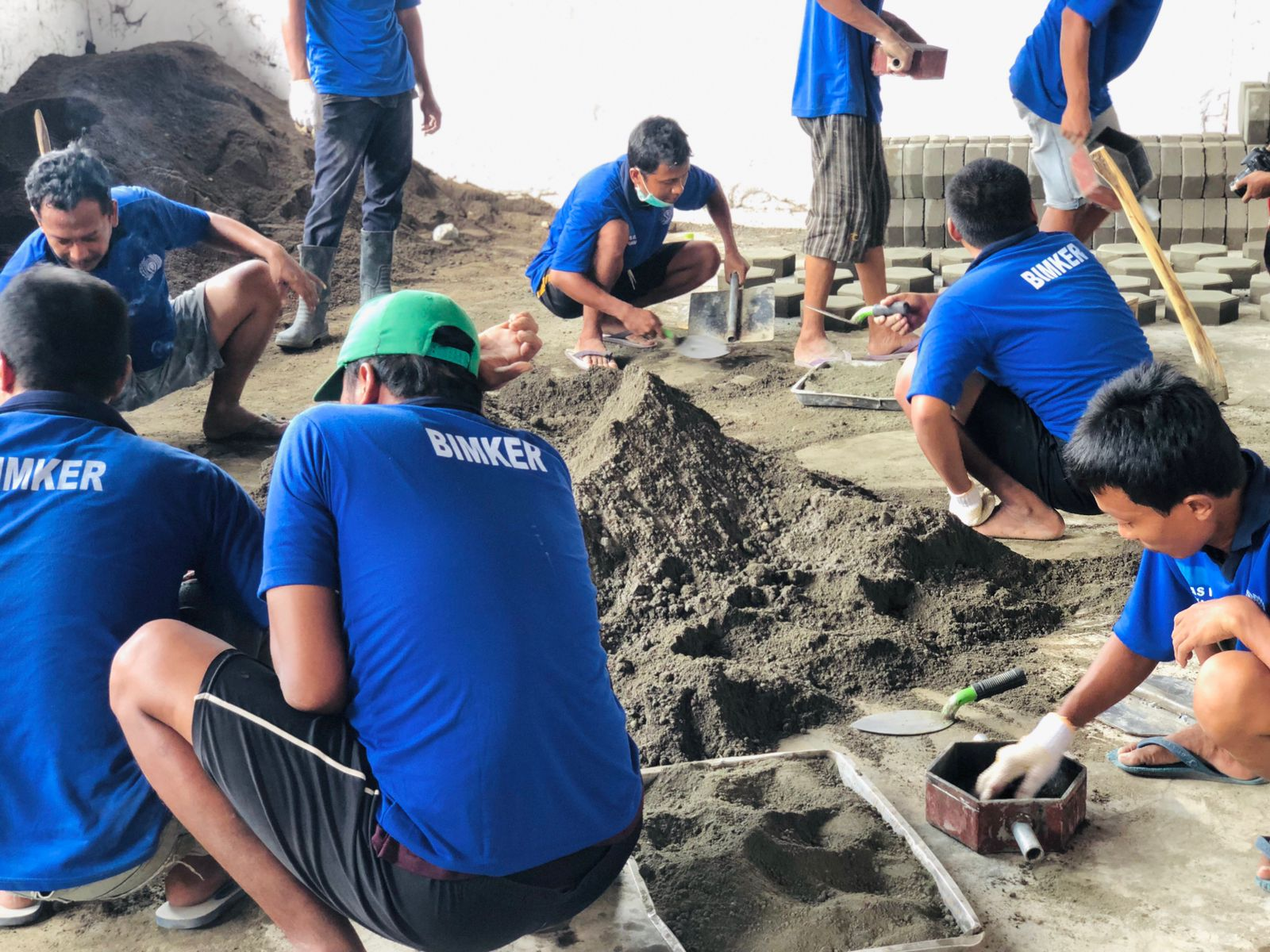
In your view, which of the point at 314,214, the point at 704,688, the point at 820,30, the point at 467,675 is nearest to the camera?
the point at 467,675

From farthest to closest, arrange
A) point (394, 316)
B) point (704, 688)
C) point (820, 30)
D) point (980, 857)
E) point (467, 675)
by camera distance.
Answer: point (820, 30) → point (704, 688) → point (980, 857) → point (394, 316) → point (467, 675)

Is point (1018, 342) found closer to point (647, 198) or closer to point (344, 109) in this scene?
point (647, 198)

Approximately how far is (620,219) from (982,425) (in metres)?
2.00

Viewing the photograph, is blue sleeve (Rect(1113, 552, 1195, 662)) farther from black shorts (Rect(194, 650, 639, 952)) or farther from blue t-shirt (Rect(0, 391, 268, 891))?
blue t-shirt (Rect(0, 391, 268, 891))

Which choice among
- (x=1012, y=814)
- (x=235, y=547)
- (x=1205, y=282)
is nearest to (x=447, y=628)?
(x=235, y=547)

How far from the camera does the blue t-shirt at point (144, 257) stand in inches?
146

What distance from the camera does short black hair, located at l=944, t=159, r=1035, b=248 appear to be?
3219 mm

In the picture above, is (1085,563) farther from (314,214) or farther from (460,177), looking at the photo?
(460,177)

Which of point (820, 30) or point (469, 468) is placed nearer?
point (469, 468)

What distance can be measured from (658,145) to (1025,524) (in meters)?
2.08

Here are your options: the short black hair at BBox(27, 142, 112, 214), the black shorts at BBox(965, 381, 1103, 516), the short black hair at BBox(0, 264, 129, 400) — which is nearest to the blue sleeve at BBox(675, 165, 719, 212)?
the black shorts at BBox(965, 381, 1103, 516)

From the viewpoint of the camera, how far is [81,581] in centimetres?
186

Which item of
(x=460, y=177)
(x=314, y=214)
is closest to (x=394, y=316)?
(x=314, y=214)

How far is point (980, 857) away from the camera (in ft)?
7.10
